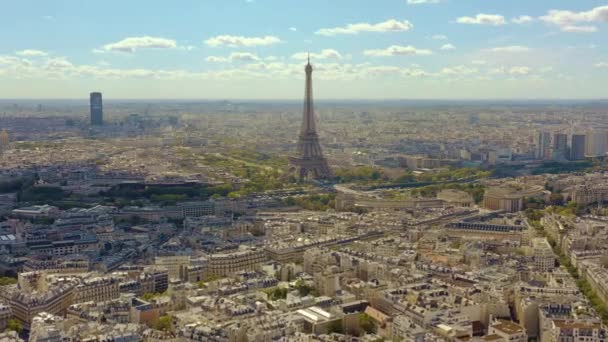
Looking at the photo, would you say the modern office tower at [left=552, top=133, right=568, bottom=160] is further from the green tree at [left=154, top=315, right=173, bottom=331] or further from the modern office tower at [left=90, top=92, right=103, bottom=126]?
the modern office tower at [left=90, top=92, right=103, bottom=126]

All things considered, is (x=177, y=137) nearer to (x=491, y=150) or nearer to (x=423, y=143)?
(x=423, y=143)

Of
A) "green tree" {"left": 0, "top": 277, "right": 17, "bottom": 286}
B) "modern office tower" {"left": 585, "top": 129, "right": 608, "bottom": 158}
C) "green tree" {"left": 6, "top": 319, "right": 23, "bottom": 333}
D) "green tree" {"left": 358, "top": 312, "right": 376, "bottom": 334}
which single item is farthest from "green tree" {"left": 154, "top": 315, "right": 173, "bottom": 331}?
"modern office tower" {"left": 585, "top": 129, "right": 608, "bottom": 158}

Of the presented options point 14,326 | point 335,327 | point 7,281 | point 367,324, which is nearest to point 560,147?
point 367,324

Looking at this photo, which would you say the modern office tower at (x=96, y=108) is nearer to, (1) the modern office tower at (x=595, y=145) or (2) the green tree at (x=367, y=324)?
(1) the modern office tower at (x=595, y=145)

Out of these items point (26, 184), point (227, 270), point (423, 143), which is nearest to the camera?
point (227, 270)

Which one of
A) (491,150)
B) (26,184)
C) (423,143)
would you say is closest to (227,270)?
(26,184)

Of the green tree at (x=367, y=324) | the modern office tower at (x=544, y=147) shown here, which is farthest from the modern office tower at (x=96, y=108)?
the green tree at (x=367, y=324)

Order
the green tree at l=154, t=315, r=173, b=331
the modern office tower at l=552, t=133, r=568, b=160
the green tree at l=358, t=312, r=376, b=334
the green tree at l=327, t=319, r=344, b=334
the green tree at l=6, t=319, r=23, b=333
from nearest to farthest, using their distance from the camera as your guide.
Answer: the green tree at l=327, t=319, r=344, b=334
the green tree at l=154, t=315, r=173, b=331
the green tree at l=358, t=312, r=376, b=334
the green tree at l=6, t=319, r=23, b=333
the modern office tower at l=552, t=133, r=568, b=160
